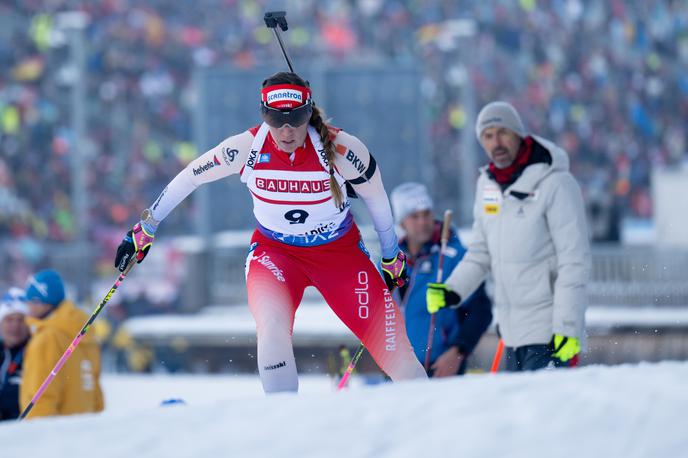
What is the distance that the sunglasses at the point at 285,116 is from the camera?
16.1 feet

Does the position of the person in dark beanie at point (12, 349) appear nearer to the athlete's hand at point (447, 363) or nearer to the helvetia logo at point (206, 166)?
the helvetia logo at point (206, 166)

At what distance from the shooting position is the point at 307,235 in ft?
17.1

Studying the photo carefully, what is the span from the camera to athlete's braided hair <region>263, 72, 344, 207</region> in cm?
Answer: 502

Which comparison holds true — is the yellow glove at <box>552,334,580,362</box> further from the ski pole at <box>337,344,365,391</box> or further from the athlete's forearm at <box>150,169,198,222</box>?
the athlete's forearm at <box>150,169,198,222</box>

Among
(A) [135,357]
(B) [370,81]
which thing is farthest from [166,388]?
(B) [370,81]

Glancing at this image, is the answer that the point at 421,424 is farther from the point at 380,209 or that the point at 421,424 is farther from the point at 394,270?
the point at 394,270

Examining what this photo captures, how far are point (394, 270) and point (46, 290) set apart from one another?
2.31 meters

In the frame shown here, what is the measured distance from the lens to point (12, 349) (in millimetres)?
7277

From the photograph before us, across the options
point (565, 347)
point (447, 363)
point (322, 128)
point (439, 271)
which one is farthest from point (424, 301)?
point (322, 128)

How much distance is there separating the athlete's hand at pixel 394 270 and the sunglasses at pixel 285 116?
980mm

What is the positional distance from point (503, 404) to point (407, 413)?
0.26 meters

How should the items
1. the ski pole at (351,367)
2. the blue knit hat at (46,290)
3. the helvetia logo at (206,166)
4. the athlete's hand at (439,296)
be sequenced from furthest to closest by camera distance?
the blue knit hat at (46,290) → the athlete's hand at (439,296) → the ski pole at (351,367) → the helvetia logo at (206,166)

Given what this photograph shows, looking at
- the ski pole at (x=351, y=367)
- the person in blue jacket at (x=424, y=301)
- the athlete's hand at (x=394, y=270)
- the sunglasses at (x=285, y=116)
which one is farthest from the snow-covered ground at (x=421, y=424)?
the person in blue jacket at (x=424, y=301)

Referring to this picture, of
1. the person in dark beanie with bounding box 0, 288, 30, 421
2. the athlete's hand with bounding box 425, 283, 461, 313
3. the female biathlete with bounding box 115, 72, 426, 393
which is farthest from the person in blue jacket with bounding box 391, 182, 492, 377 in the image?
the person in dark beanie with bounding box 0, 288, 30, 421
